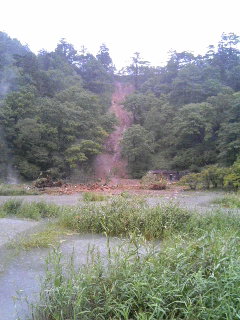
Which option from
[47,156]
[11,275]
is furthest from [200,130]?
[11,275]

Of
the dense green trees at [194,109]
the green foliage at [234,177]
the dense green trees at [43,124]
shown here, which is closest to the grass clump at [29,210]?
the green foliage at [234,177]

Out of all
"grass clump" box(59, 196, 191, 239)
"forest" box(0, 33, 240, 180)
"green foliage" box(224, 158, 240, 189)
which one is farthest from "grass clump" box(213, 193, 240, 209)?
"forest" box(0, 33, 240, 180)

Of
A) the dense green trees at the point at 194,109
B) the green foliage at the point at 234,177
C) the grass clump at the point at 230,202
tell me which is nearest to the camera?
the grass clump at the point at 230,202

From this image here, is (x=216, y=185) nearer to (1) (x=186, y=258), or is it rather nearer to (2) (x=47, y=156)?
(2) (x=47, y=156)

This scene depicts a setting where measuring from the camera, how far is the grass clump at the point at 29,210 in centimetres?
688

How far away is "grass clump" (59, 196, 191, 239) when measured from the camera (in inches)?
206

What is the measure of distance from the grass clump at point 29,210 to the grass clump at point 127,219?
0.87 meters

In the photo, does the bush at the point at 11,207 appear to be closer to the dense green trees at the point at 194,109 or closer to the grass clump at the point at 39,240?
the grass clump at the point at 39,240

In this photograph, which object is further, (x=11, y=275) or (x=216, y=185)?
(x=216, y=185)

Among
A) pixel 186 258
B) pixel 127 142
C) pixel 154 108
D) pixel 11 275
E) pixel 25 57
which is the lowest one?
pixel 11 275

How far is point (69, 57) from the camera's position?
27.6 meters

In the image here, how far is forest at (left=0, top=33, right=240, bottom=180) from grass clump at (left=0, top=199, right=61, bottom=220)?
28.8ft

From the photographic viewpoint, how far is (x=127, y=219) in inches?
215

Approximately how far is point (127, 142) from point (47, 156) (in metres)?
3.84
